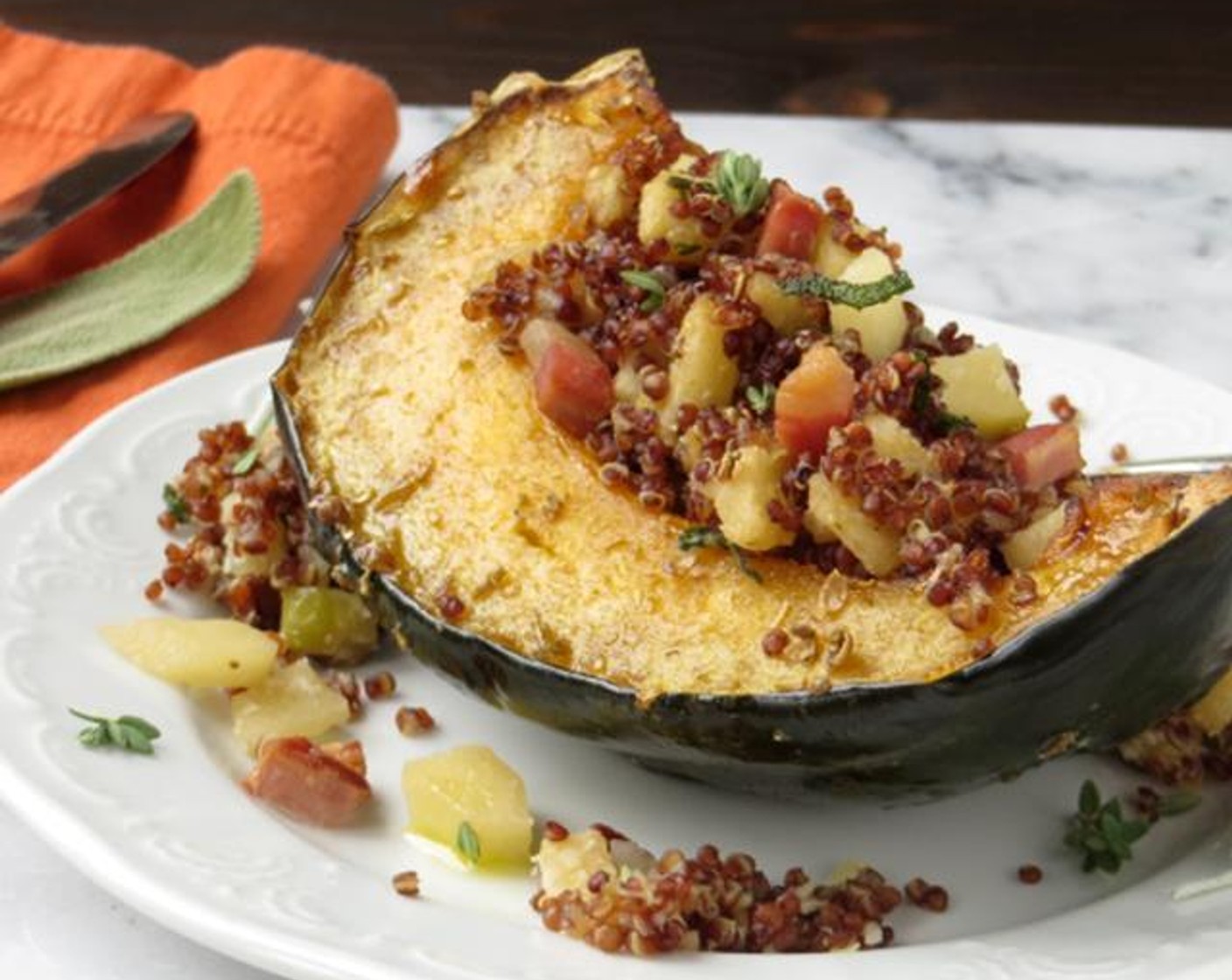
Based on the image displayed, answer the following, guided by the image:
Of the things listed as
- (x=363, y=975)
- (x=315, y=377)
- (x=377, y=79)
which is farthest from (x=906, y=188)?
(x=363, y=975)

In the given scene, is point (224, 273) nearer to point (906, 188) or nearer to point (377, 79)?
point (377, 79)

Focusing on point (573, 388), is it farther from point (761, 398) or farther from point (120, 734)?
point (120, 734)

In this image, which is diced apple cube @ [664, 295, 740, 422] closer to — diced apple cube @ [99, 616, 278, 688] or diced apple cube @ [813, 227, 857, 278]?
diced apple cube @ [813, 227, 857, 278]

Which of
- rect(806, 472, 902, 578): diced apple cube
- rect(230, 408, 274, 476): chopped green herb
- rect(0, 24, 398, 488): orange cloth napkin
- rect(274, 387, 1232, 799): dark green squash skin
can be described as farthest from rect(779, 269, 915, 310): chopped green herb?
rect(0, 24, 398, 488): orange cloth napkin

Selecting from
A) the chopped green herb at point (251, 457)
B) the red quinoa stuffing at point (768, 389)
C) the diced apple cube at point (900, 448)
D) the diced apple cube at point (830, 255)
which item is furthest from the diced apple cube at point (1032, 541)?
the chopped green herb at point (251, 457)

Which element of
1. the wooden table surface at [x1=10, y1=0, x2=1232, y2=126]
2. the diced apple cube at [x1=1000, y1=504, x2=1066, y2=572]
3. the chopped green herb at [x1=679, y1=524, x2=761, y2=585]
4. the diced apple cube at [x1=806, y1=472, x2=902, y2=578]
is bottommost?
the chopped green herb at [x1=679, y1=524, x2=761, y2=585]

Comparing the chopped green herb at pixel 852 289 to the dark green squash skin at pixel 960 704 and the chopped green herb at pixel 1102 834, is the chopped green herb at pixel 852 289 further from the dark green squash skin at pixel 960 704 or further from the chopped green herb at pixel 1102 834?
the chopped green herb at pixel 1102 834

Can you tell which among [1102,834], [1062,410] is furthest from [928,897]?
[1062,410]
